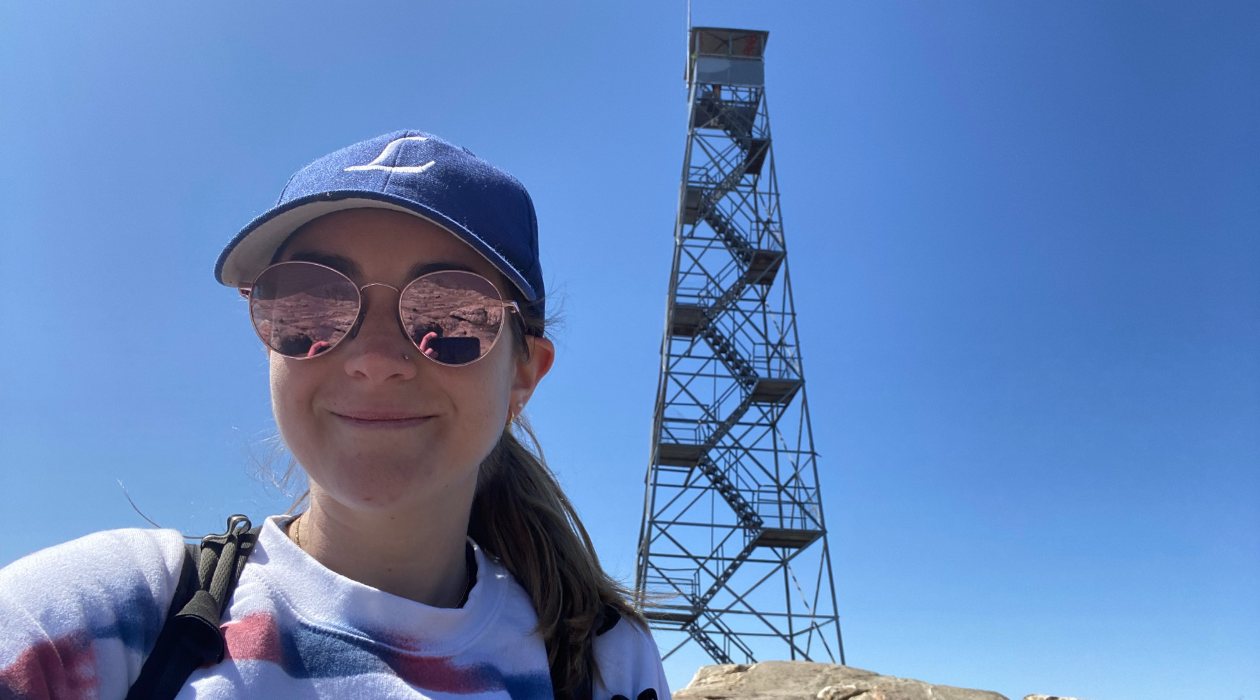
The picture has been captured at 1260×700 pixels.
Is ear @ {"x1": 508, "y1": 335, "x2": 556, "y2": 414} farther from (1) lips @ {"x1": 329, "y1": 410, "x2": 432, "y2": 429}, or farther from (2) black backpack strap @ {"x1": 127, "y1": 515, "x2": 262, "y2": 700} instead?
(2) black backpack strap @ {"x1": 127, "y1": 515, "x2": 262, "y2": 700}

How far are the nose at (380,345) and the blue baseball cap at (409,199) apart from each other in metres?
0.19

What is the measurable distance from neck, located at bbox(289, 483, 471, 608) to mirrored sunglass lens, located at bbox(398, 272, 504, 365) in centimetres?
35

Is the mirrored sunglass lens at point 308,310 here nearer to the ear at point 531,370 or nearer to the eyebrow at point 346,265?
the eyebrow at point 346,265

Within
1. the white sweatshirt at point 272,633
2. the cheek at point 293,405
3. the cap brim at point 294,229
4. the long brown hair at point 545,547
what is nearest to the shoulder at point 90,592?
the white sweatshirt at point 272,633

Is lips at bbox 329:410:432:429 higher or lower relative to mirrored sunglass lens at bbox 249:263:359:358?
lower

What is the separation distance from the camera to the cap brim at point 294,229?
1.52m

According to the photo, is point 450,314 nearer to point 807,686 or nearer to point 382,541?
point 382,541

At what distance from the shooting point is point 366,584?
1680 mm

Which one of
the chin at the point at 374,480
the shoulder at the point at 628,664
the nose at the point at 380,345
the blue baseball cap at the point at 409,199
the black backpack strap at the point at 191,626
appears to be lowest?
the black backpack strap at the point at 191,626

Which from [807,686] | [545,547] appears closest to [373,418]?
[545,547]

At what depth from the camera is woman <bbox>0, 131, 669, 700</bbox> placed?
1459 mm

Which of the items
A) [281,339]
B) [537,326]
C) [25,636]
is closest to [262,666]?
[25,636]

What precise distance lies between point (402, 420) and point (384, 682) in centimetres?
49

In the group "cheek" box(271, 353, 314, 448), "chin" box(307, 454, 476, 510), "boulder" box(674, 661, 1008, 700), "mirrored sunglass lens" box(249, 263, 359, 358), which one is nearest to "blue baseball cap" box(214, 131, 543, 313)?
"mirrored sunglass lens" box(249, 263, 359, 358)
